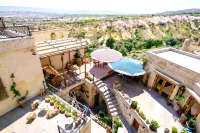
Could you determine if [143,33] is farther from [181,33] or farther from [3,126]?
[3,126]

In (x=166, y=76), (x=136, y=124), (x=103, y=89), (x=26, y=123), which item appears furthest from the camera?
(x=103, y=89)

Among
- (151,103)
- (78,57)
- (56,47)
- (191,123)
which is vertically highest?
(56,47)

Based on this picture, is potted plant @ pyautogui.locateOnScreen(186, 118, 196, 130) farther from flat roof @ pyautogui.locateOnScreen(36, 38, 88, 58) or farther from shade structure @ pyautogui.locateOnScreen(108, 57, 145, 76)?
flat roof @ pyautogui.locateOnScreen(36, 38, 88, 58)

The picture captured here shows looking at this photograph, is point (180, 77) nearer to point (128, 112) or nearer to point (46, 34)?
point (128, 112)

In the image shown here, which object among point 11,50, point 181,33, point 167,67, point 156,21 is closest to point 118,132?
point 167,67

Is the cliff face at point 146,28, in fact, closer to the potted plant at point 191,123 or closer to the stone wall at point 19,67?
the stone wall at point 19,67

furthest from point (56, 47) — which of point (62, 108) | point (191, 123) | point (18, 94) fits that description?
point (191, 123)

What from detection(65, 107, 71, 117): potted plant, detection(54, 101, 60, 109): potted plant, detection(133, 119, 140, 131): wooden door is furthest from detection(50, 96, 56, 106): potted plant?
detection(133, 119, 140, 131): wooden door

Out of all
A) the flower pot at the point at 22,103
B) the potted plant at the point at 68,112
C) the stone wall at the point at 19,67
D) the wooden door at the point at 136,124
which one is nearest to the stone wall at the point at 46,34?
the stone wall at the point at 19,67
